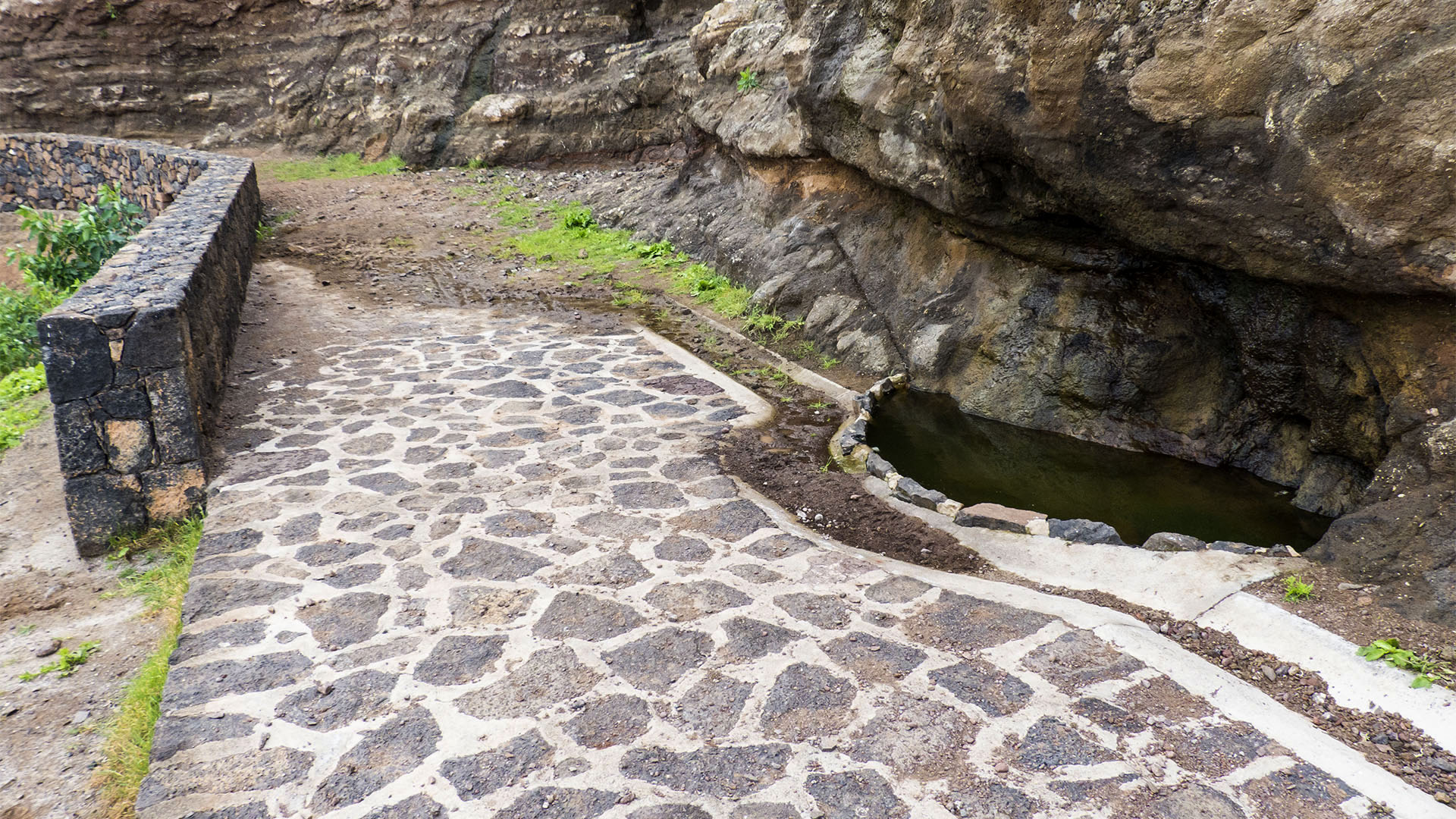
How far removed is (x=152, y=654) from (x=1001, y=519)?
5.21 m

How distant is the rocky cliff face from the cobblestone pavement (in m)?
2.04

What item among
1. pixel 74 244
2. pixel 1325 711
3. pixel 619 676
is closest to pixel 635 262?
pixel 74 244

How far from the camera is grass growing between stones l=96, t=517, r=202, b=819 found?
13.3 ft

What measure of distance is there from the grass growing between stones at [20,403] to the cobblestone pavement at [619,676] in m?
2.57

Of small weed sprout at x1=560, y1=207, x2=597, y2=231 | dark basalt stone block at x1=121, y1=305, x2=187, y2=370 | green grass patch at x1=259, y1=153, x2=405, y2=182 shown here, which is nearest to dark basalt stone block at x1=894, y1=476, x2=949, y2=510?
dark basalt stone block at x1=121, y1=305, x2=187, y2=370

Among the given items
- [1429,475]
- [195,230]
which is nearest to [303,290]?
[195,230]

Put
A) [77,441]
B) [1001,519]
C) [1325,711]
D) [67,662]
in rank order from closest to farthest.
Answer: [1325,711] < [67,662] < [77,441] < [1001,519]

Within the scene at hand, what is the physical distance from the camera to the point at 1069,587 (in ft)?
17.6

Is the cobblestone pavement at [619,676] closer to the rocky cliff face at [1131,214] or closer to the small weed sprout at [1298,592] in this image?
the small weed sprout at [1298,592]

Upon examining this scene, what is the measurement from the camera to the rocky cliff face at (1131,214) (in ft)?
16.2

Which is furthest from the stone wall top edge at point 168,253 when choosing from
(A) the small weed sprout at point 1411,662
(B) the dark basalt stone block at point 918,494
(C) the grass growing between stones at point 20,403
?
(A) the small weed sprout at point 1411,662

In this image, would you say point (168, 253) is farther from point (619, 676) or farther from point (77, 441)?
point (619, 676)

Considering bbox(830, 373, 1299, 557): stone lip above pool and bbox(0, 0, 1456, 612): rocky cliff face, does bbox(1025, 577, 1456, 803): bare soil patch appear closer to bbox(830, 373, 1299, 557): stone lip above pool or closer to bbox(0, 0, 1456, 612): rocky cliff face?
bbox(830, 373, 1299, 557): stone lip above pool

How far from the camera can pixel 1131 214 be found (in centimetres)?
671
